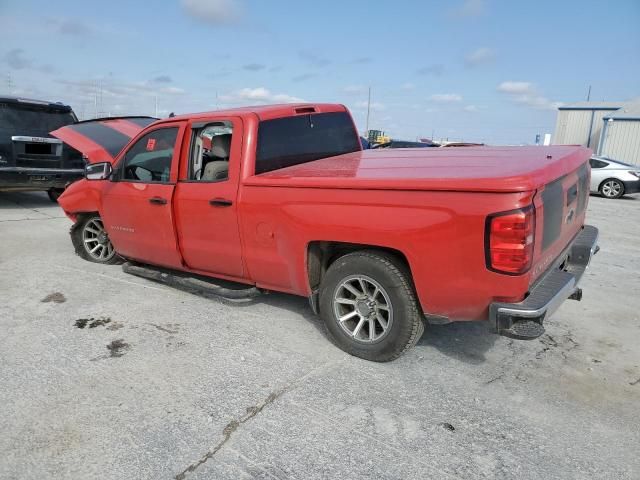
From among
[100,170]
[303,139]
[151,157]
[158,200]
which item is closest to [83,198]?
[100,170]

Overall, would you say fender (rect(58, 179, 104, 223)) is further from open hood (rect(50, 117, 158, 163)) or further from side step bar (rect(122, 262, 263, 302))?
side step bar (rect(122, 262, 263, 302))

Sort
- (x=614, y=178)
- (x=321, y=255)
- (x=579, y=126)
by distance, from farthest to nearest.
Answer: (x=579, y=126) → (x=614, y=178) → (x=321, y=255)

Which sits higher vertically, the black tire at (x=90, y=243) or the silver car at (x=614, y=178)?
the silver car at (x=614, y=178)

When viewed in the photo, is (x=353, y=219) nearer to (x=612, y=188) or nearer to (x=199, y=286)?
(x=199, y=286)

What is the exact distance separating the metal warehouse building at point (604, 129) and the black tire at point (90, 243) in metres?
23.6

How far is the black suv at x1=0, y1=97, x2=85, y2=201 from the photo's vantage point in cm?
852

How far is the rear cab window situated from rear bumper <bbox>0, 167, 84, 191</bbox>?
6587 mm

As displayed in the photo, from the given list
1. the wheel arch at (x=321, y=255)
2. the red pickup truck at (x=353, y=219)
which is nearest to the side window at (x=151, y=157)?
the red pickup truck at (x=353, y=219)

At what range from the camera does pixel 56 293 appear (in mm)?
4711

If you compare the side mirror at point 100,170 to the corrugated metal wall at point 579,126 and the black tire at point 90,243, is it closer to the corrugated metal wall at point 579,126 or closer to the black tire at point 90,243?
the black tire at point 90,243

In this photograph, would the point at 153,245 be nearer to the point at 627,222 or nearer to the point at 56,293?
the point at 56,293

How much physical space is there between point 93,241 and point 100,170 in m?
1.29

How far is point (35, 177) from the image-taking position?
8.74 meters

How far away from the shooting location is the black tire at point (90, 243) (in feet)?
18.6
